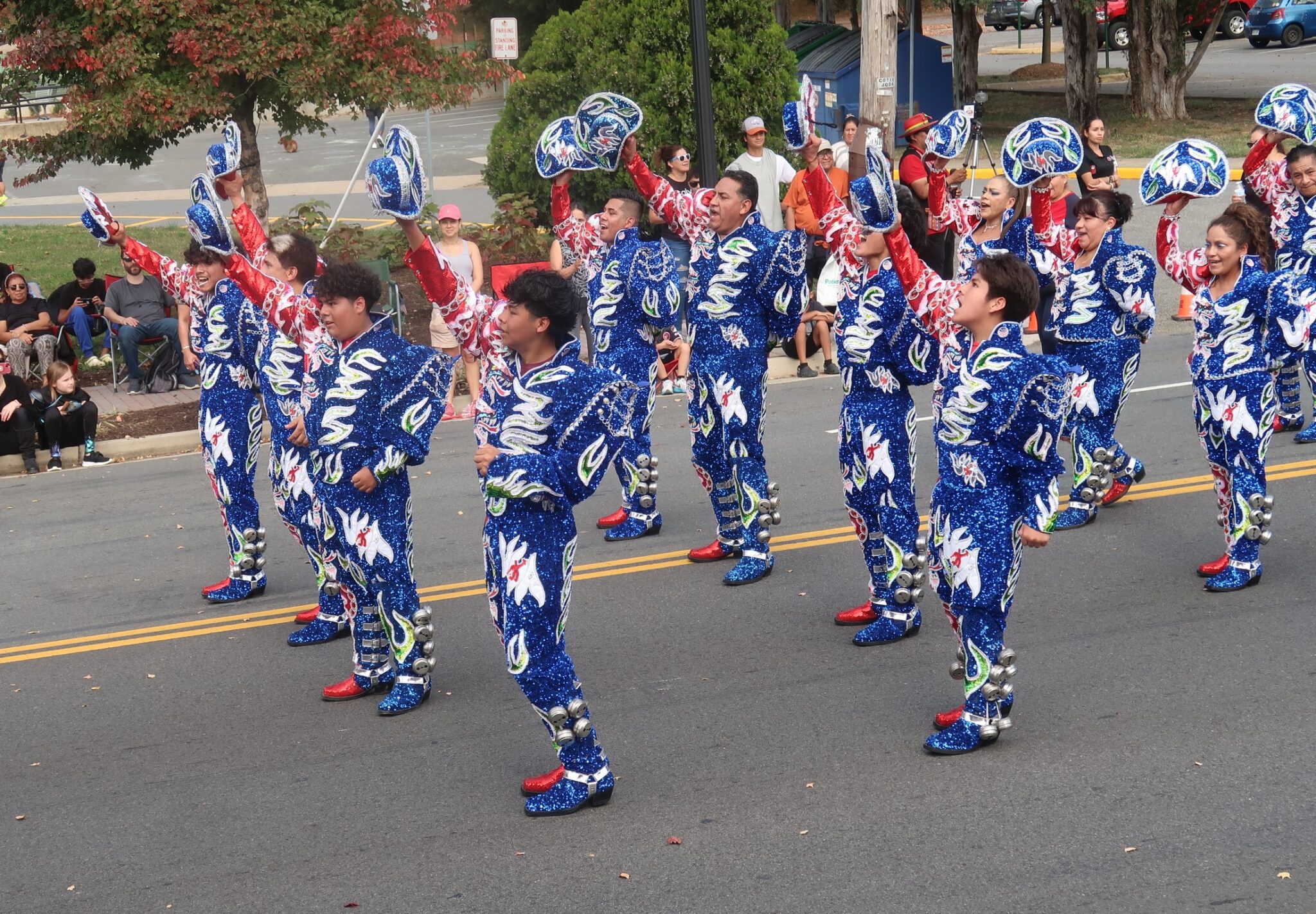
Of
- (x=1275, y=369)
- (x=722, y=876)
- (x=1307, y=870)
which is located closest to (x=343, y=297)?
(x=722, y=876)

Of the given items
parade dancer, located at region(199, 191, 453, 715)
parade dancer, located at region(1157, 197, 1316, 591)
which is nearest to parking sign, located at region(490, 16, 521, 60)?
parade dancer, located at region(1157, 197, 1316, 591)

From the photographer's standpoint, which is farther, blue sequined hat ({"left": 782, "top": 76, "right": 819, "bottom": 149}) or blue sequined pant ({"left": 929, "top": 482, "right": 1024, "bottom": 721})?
blue sequined hat ({"left": 782, "top": 76, "right": 819, "bottom": 149})

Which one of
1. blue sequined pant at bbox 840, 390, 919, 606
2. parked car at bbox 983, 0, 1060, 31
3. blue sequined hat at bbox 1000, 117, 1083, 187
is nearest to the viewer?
blue sequined pant at bbox 840, 390, 919, 606

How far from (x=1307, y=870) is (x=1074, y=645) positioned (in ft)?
7.41

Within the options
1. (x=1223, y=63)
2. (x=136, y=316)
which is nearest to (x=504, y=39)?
(x=136, y=316)

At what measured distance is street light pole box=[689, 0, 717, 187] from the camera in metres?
13.3

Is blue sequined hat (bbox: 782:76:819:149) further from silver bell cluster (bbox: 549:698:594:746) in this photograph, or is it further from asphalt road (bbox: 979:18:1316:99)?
asphalt road (bbox: 979:18:1316:99)

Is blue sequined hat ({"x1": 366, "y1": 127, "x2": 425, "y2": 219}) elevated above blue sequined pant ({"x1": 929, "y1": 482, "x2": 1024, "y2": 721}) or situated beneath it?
elevated above

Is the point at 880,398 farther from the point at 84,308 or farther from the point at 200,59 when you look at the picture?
the point at 84,308

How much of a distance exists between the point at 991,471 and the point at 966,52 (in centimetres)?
2578

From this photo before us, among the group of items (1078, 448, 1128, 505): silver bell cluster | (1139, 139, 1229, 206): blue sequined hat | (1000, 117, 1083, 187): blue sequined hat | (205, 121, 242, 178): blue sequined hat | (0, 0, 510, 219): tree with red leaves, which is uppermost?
(0, 0, 510, 219): tree with red leaves

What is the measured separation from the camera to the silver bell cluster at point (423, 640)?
6.72 m

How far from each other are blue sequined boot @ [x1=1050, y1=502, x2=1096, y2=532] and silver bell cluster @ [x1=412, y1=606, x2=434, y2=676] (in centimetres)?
410

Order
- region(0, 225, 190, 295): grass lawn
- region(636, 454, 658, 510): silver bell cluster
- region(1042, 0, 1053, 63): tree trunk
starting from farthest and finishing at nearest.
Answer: region(1042, 0, 1053, 63): tree trunk
region(0, 225, 190, 295): grass lawn
region(636, 454, 658, 510): silver bell cluster
